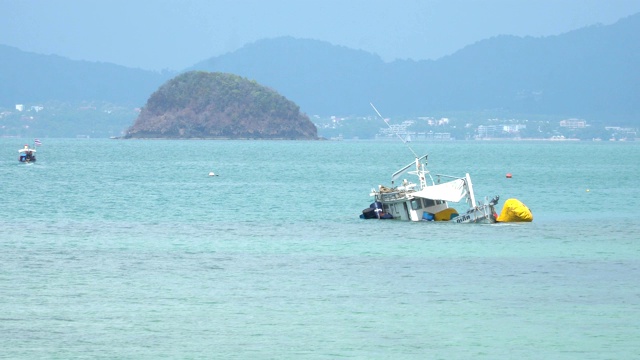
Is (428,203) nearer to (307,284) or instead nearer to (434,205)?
(434,205)

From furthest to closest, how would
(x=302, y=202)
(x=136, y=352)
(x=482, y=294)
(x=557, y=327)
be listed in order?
(x=302, y=202), (x=482, y=294), (x=557, y=327), (x=136, y=352)

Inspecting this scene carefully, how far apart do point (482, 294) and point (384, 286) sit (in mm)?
3562

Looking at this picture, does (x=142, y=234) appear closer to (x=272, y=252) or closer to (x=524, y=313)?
(x=272, y=252)

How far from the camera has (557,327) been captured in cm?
3262

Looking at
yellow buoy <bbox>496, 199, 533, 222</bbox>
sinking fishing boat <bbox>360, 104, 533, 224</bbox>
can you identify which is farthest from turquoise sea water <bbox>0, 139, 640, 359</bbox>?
sinking fishing boat <bbox>360, 104, 533, 224</bbox>

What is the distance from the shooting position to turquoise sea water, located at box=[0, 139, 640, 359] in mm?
30531

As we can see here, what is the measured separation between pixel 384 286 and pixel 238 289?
5134mm

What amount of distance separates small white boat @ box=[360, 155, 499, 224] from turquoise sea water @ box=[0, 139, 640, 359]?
1.32m

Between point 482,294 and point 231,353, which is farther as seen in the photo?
point 482,294

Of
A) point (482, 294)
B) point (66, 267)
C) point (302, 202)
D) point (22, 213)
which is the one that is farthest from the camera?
point (302, 202)

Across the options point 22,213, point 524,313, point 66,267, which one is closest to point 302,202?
point 22,213

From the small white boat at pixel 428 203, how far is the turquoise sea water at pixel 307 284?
52.0 inches

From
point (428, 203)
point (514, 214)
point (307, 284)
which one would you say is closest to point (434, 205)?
point (428, 203)

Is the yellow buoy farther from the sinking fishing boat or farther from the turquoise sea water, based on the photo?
the turquoise sea water
